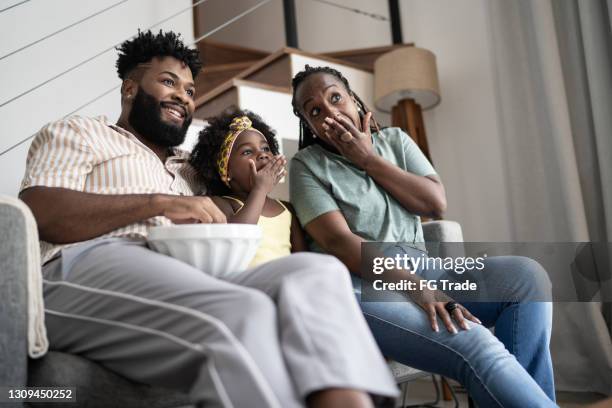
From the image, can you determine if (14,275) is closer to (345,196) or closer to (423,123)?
(345,196)

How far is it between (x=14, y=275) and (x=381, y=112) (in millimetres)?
2288

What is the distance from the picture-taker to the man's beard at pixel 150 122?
146cm

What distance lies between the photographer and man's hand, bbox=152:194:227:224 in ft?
3.70

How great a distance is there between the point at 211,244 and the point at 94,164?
44cm

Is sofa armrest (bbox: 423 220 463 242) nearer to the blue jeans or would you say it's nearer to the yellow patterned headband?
the blue jeans

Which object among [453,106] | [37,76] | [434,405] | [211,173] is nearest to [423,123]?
[453,106]

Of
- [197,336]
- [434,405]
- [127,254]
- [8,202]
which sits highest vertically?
[8,202]

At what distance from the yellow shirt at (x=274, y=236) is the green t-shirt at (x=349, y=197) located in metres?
0.05

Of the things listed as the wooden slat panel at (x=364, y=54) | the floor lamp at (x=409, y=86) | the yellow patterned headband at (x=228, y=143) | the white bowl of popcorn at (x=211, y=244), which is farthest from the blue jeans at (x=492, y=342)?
the wooden slat panel at (x=364, y=54)

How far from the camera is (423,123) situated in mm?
2779

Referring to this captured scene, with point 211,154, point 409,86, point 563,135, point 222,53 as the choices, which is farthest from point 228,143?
point 222,53

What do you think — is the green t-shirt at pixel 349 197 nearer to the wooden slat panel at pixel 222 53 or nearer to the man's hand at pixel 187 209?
the man's hand at pixel 187 209

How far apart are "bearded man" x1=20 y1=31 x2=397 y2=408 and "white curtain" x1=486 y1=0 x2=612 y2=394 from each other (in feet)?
5.13

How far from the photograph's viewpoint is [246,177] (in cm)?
148
